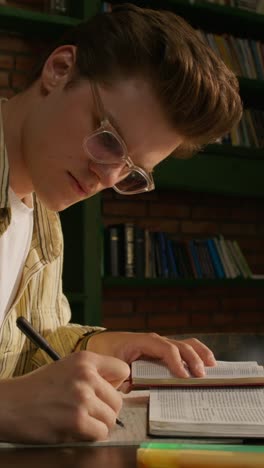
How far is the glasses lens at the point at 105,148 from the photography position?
1034 millimetres

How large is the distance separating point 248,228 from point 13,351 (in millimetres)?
2818

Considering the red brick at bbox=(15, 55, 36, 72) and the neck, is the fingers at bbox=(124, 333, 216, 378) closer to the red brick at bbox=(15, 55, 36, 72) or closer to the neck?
the neck

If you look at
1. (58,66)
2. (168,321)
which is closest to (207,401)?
(58,66)

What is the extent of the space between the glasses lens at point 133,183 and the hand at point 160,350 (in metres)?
0.29

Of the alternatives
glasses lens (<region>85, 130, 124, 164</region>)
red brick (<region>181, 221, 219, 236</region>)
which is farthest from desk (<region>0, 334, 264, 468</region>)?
red brick (<region>181, 221, 219, 236</region>)

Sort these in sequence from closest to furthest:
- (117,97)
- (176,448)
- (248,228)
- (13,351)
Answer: (176,448), (117,97), (13,351), (248,228)

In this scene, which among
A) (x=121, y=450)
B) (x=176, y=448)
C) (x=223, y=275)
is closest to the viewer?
(x=176, y=448)

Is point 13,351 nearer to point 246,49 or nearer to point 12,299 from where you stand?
point 12,299

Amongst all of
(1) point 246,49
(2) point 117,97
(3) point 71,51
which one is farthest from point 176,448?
(1) point 246,49

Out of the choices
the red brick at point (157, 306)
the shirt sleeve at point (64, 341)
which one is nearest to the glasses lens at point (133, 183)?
the shirt sleeve at point (64, 341)

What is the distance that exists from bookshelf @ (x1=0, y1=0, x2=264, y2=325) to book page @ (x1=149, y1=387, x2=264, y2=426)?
190 centimetres

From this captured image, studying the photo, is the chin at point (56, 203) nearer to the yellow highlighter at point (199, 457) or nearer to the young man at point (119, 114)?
the young man at point (119, 114)

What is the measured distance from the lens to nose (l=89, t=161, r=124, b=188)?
3.60 ft

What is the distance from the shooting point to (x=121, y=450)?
658 millimetres
